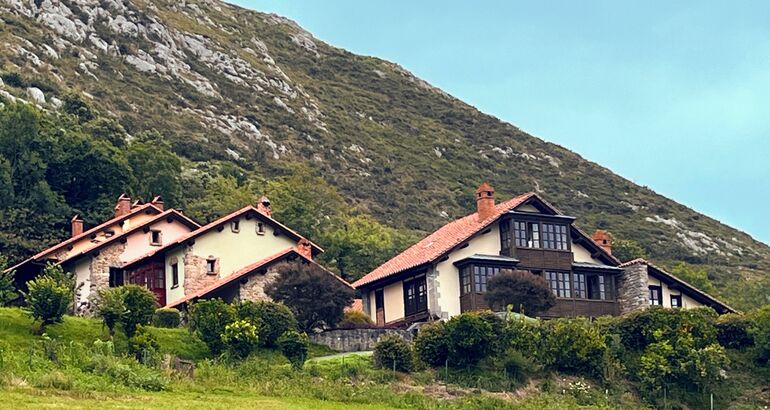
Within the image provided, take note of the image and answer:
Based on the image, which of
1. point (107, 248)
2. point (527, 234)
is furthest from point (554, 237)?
point (107, 248)

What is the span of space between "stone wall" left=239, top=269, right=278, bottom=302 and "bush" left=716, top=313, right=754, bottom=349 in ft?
64.0

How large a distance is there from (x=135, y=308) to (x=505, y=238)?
21.9 meters

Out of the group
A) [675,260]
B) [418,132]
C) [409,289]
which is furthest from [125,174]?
[418,132]

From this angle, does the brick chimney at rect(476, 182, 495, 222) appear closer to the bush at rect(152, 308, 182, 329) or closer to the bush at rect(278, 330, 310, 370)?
the bush at rect(152, 308, 182, 329)

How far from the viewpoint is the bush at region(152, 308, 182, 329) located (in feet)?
176

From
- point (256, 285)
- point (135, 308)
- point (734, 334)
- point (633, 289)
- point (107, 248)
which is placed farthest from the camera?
point (633, 289)

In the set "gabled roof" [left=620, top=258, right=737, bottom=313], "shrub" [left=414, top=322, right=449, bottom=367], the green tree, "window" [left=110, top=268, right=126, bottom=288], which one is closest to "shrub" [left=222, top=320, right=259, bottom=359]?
"shrub" [left=414, top=322, right=449, bottom=367]

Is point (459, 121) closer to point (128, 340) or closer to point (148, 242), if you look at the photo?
point (148, 242)

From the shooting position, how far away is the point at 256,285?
58438 millimetres

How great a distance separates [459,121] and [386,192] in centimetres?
4839

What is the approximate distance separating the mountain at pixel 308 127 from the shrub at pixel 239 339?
62.2 m

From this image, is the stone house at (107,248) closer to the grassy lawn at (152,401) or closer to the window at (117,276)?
the window at (117,276)

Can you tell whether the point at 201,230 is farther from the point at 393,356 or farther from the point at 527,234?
the point at 393,356

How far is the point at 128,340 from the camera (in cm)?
4694
